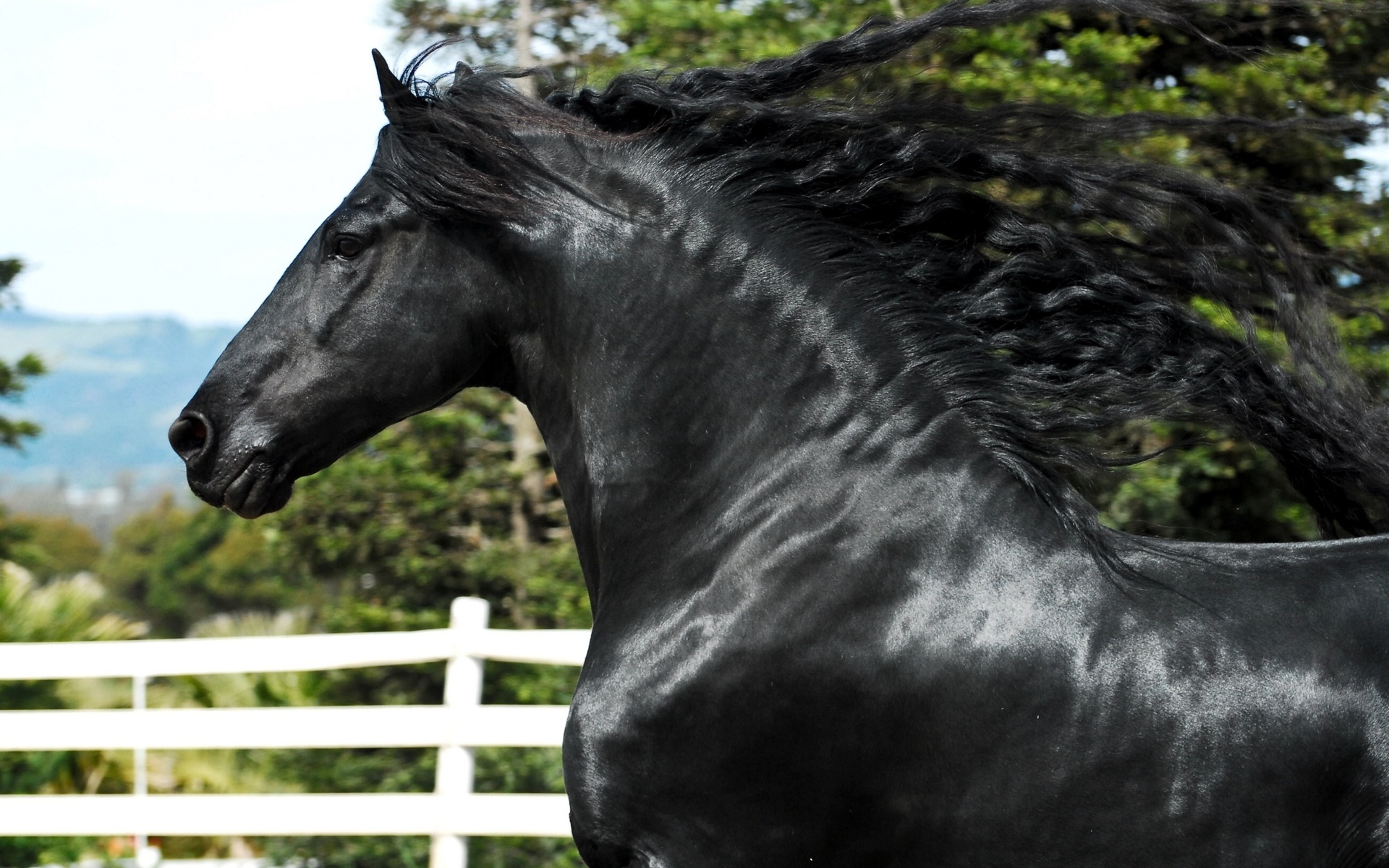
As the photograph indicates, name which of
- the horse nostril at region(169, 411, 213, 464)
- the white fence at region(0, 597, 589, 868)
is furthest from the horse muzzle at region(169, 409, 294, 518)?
the white fence at region(0, 597, 589, 868)

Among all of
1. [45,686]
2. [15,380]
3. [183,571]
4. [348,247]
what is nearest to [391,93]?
[348,247]

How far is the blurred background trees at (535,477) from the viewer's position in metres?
5.92

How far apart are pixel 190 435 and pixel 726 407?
3.28ft

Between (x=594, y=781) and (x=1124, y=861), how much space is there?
2.69 feet

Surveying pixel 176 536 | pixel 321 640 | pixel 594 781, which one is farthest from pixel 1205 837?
pixel 176 536

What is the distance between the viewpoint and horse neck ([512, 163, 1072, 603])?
2289 millimetres

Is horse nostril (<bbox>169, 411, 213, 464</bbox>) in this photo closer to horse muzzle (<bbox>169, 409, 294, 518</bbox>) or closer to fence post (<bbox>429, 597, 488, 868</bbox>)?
horse muzzle (<bbox>169, 409, 294, 518</bbox>)

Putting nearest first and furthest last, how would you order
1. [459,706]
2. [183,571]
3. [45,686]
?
[459,706] < [45,686] < [183,571]

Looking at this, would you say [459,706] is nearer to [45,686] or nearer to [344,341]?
[344,341]

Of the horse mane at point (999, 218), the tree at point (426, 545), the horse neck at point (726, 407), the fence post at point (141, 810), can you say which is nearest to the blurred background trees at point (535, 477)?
the tree at point (426, 545)

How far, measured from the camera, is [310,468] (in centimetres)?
261

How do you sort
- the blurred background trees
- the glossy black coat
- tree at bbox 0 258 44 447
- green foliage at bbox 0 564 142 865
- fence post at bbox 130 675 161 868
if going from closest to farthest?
the glossy black coat < fence post at bbox 130 675 161 868 < the blurred background trees < green foliage at bbox 0 564 142 865 < tree at bbox 0 258 44 447

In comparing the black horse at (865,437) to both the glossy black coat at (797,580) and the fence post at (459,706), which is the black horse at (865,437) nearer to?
the glossy black coat at (797,580)

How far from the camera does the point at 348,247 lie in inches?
98.9
